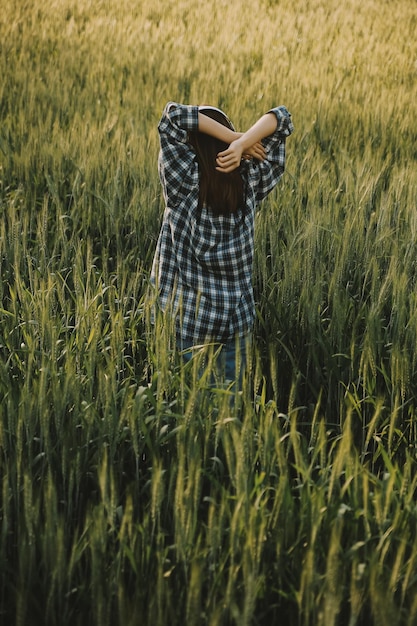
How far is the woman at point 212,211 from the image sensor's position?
6.16ft

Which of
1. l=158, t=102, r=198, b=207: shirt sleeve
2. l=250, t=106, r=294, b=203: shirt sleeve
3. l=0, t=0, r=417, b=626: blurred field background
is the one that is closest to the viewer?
l=0, t=0, r=417, b=626: blurred field background

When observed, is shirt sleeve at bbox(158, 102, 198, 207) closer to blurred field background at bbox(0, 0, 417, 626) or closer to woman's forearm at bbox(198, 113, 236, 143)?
woman's forearm at bbox(198, 113, 236, 143)

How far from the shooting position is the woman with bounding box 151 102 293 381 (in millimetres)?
1878

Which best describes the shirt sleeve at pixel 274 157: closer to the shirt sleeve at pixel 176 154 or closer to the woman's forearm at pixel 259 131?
the woman's forearm at pixel 259 131

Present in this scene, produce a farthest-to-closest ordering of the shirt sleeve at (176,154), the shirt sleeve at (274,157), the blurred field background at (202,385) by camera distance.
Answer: the shirt sleeve at (274,157) → the shirt sleeve at (176,154) → the blurred field background at (202,385)

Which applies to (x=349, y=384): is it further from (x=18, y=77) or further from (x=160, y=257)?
(x=18, y=77)

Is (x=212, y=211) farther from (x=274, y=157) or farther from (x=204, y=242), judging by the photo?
(x=274, y=157)

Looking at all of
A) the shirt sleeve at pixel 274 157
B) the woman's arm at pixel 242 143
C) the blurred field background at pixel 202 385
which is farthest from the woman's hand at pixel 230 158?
the blurred field background at pixel 202 385

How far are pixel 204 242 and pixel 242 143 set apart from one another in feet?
0.84

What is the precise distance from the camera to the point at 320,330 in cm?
201

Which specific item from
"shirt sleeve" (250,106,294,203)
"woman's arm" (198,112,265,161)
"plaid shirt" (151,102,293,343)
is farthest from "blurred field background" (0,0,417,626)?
"woman's arm" (198,112,265,161)

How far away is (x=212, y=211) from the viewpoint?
1.93 m

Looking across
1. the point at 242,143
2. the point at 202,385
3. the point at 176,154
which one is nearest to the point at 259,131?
the point at 242,143

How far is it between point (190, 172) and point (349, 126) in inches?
92.6
